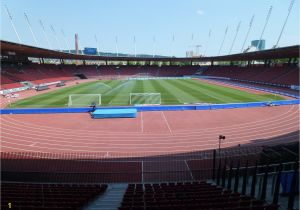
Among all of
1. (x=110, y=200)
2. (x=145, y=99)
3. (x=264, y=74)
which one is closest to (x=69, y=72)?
(x=145, y=99)

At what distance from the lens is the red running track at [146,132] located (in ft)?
61.7

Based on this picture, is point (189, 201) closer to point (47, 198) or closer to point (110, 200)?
point (110, 200)

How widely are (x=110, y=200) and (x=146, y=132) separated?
12644mm

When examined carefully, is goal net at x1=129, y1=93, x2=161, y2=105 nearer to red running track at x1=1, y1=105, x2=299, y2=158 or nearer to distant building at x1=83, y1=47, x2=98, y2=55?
red running track at x1=1, y1=105, x2=299, y2=158

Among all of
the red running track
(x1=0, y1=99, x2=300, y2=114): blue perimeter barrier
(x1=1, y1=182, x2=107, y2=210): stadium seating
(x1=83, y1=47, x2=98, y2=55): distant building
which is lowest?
the red running track

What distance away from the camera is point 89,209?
864 cm

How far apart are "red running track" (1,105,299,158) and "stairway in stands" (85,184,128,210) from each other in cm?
547

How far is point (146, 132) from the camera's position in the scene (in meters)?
22.4

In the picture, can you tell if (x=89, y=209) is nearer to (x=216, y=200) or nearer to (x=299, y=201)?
(x=216, y=200)

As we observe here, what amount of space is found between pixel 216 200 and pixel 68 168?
10425 millimetres

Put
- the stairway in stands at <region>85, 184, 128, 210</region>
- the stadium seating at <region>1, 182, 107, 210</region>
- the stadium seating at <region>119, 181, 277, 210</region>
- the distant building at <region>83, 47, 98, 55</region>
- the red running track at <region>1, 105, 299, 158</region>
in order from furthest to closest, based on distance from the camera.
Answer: the distant building at <region>83, 47, 98, 55</region> < the red running track at <region>1, 105, 299, 158</region> < the stairway in stands at <region>85, 184, 128, 210</region> < the stadium seating at <region>1, 182, 107, 210</region> < the stadium seating at <region>119, 181, 277, 210</region>

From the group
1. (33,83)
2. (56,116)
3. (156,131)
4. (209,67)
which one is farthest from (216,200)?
(209,67)

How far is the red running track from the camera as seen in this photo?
61.7ft

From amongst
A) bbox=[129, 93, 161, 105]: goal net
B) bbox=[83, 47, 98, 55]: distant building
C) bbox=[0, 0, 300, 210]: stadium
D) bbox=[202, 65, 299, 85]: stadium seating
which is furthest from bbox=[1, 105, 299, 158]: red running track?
bbox=[83, 47, 98, 55]: distant building
